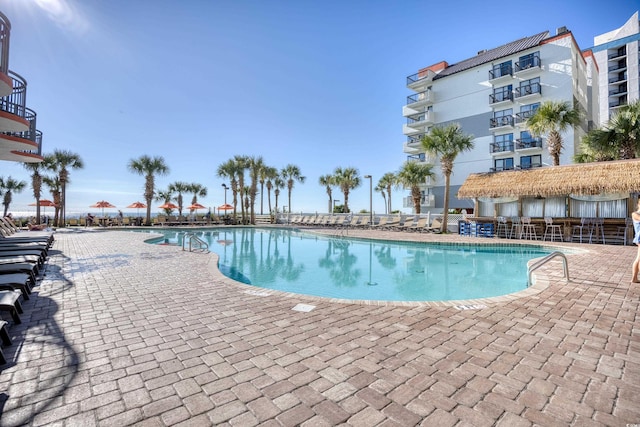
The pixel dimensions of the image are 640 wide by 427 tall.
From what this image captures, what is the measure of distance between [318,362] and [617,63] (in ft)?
192

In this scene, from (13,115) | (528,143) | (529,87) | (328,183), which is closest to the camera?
(13,115)

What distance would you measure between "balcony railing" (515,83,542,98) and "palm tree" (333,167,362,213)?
18.0 metres

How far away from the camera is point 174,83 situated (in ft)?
58.2

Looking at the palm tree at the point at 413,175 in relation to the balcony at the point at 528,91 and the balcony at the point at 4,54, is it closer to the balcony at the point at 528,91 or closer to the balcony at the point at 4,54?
the balcony at the point at 528,91

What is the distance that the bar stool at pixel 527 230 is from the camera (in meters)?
14.7

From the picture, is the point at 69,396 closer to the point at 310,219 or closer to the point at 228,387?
the point at 228,387

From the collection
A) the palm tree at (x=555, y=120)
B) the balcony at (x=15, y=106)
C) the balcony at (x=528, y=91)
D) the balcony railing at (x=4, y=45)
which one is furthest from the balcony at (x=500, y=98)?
the balcony at (x=15, y=106)

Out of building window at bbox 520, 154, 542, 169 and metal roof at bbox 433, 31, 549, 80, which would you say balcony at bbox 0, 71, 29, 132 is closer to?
building window at bbox 520, 154, 542, 169

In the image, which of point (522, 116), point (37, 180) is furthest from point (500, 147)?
point (37, 180)

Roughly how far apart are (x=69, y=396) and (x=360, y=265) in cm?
892

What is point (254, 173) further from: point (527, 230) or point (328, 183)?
point (527, 230)

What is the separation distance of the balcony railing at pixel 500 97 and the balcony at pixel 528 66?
1666 millimetres

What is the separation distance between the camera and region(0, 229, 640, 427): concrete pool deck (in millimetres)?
2062

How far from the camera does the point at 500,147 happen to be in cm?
2623
